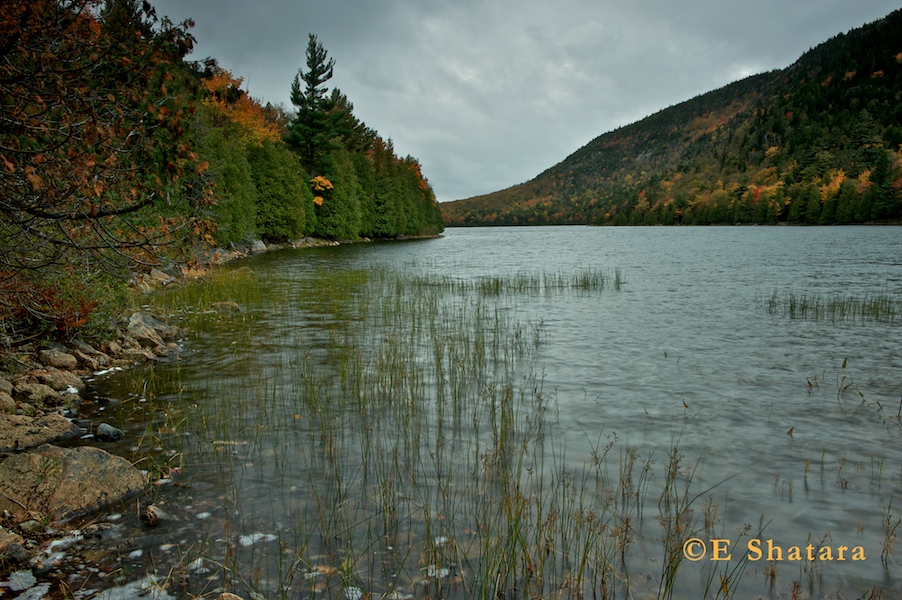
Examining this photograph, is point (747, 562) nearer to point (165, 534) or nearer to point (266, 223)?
point (165, 534)

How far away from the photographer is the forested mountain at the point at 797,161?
91.3 m

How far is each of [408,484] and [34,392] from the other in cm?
507

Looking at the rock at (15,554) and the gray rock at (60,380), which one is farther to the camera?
the gray rock at (60,380)

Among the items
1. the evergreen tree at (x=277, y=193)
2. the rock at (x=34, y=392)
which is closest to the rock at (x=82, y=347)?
the rock at (x=34, y=392)

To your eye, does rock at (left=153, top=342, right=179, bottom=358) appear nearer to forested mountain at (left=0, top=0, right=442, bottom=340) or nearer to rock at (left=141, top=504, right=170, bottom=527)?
forested mountain at (left=0, top=0, right=442, bottom=340)

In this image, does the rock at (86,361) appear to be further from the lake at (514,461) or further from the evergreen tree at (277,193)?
the evergreen tree at (277,193)

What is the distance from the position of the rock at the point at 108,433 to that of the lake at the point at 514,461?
14 cm

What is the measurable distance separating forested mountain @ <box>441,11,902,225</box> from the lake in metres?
95.4

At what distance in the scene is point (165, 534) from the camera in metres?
4.18

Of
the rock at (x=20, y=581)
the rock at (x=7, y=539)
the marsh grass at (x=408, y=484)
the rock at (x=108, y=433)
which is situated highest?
the rock at (x=7, y=539)

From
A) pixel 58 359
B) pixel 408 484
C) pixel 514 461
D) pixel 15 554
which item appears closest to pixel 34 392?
pixel 58 359

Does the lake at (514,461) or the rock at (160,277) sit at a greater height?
the rock at (160,277)

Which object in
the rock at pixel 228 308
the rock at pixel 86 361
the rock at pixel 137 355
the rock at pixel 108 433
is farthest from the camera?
the rock at pixel 228 308

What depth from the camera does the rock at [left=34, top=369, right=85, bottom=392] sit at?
7.38 metres
